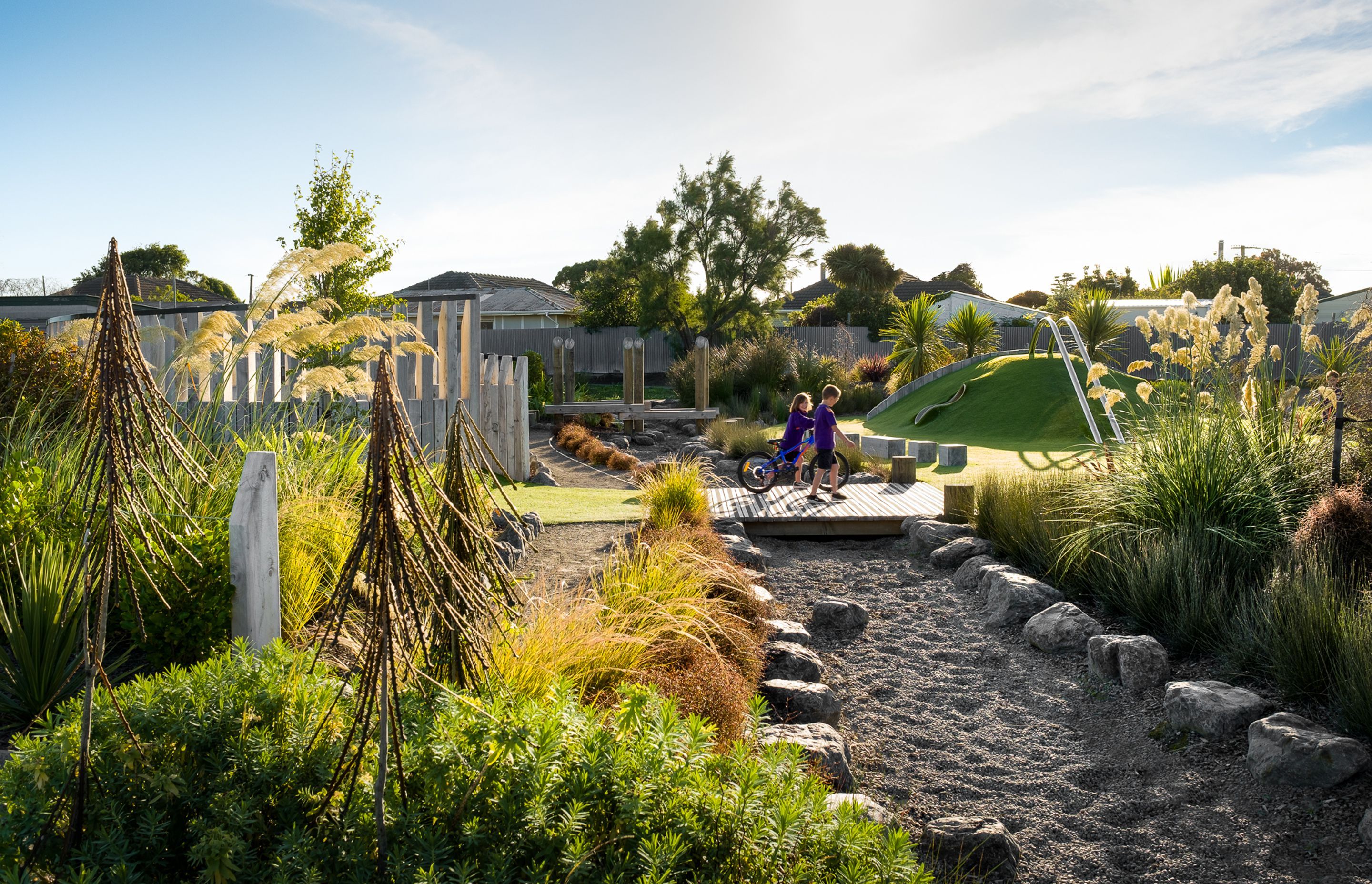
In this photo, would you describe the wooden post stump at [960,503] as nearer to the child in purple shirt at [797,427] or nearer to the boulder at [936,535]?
the boulder at [936,535]

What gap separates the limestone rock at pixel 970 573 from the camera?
6.13 meters

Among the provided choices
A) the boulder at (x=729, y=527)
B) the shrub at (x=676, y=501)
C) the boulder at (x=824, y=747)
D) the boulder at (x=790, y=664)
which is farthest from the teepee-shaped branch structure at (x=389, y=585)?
the boulder at (x=729, y=527)

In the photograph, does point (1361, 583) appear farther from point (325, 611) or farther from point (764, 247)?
point (764, 247)

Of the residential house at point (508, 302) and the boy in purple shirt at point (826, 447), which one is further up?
the residential house at point (508, 302)

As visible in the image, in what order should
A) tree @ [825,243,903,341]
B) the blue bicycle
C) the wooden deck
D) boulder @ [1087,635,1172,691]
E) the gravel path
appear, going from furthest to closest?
tree @ [825,243,903,341], the blue bicycle, the wooden deck, boulder @ [1087,635,1172,691], the gravel path

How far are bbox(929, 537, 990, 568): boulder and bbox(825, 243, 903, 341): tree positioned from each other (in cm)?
3331

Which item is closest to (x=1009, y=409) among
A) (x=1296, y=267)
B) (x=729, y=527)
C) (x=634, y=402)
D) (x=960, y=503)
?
(x=634, y=402)

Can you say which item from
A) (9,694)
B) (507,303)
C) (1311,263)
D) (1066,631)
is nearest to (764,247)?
(507,303)

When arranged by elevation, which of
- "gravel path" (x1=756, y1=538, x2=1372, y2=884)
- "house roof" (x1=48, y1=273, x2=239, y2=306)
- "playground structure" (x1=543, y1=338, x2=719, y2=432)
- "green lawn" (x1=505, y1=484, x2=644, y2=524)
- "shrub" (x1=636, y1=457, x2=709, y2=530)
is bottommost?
"gravel path" (x1=756, y1=538, x2=1372, y2=884)

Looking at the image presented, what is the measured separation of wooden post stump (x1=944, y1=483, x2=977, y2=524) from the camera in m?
7.66

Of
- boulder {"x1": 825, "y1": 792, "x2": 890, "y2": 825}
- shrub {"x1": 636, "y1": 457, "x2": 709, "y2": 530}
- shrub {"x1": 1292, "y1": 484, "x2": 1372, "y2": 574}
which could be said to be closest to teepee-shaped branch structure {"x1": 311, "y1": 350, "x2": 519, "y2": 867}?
boulder {"x1": 825, "y1": 792, "x2": 890, "y2": 825}

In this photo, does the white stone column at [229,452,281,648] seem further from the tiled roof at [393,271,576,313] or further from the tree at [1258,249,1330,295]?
the tree at [1258,249,1330,295]

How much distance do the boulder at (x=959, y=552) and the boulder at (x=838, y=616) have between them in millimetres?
1584

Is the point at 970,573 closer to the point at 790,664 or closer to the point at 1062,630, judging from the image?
the point at 1062,630
